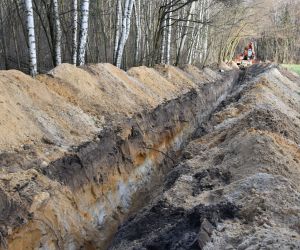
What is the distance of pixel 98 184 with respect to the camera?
667 cm

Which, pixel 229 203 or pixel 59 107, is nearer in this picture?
pixel 229 203

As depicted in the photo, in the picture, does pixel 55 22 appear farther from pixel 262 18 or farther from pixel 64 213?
pixel 262 18

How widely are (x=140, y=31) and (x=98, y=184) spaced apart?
41.1 ft

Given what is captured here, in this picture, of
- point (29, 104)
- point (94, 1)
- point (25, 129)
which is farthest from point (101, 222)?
point (94, 1)

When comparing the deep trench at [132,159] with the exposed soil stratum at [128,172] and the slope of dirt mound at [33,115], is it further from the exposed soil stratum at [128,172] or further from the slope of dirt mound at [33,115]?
the slope of dirt mound at [33,115]

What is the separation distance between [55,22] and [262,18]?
43463 mm

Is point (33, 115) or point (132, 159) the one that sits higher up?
point (33, 115)

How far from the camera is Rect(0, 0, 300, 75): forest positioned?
11328 millimetres

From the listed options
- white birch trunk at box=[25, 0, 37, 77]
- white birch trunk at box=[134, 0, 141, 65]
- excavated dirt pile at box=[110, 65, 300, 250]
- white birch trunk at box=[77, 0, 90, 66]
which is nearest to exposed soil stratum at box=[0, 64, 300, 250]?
excavated dirt pile at box=[110, 65, 300, 250]

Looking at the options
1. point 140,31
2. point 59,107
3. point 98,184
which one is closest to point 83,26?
point 59,107

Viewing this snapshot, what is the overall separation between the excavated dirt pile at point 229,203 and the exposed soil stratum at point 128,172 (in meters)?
0.01

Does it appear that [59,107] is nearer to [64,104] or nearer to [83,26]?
[64,104]

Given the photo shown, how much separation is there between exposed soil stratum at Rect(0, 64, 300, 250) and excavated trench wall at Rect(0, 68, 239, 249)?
17 millimetres

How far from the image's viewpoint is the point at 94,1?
1731 centimetres
